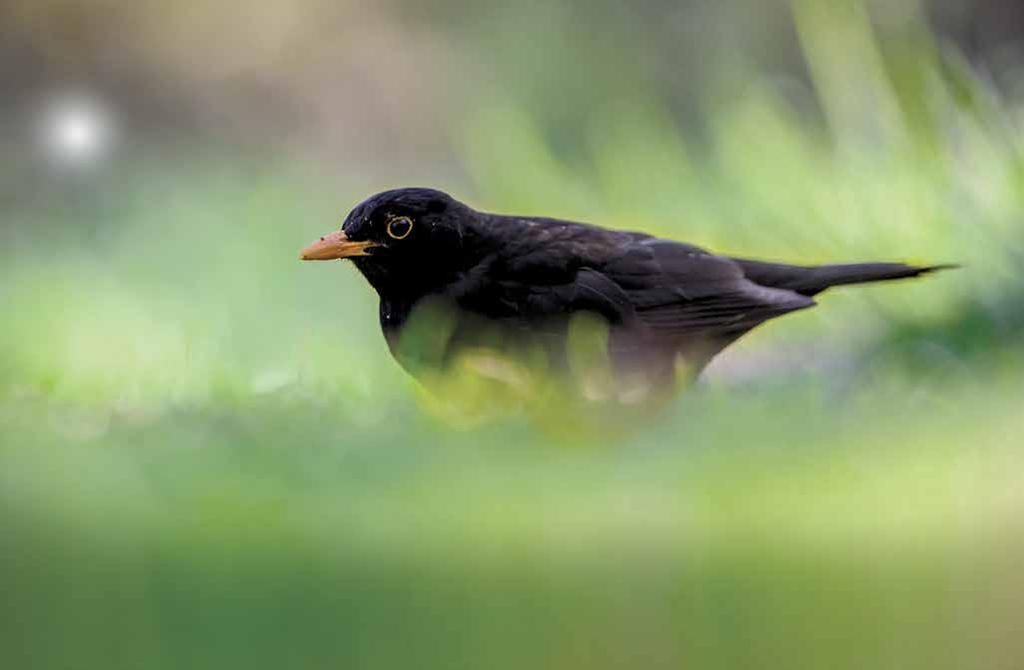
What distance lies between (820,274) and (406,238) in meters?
0.29

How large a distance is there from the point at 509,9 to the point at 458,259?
7.1 inches

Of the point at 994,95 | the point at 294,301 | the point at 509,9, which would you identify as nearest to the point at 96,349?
the point at 294,301

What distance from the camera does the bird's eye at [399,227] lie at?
94 centimetres

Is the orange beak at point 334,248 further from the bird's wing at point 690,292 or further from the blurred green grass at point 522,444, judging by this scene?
the bird's wing at point 690,292

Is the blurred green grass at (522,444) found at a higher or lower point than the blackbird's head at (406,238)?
lower

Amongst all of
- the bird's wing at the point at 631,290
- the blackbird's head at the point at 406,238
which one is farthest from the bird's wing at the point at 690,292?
the blackbird's head at the point at 406,238

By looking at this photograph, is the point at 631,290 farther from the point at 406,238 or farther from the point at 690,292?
the point at 406,238

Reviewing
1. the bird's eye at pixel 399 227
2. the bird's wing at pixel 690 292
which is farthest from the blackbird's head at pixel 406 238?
the bird's wing at pixel 690 292

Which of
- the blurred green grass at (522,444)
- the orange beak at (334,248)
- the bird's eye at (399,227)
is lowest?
the blurred green grass at (522,444)

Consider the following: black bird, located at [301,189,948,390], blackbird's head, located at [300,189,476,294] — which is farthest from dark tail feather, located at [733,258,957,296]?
blackbird's head, located at [300,189,476,294]

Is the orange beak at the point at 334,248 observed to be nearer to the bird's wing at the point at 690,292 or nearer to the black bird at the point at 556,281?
the black bird at the point at 556,281

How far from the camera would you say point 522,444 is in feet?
2.71

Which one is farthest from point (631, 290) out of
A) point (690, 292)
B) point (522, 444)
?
point (522, 444)

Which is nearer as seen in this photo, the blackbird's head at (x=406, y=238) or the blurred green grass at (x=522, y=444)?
the blurred green grass at (x=522, y=444)
